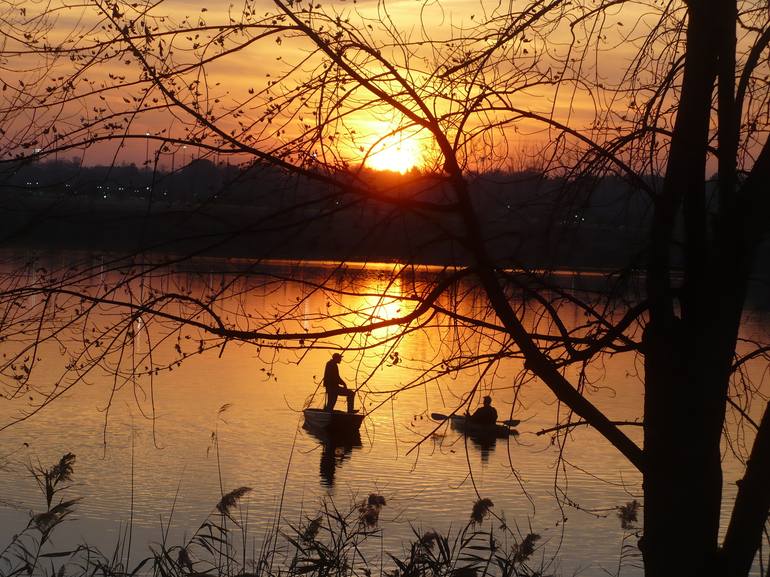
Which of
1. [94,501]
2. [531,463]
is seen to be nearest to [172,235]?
[94,501]

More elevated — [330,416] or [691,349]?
[691,349]

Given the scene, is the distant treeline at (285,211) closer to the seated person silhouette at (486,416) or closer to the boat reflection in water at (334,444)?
the boat reflection in water at (334,444)

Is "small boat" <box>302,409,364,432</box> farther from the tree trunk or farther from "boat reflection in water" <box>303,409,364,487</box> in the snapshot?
the tree trunk

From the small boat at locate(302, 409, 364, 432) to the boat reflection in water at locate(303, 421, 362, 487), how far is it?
0.11m

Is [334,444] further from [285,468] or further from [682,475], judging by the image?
[682,475]

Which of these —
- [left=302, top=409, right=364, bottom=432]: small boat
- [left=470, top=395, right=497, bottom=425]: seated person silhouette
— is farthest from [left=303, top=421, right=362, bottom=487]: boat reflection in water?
[left=470, top=395, right=497, bottom=425]: seated person silhouette

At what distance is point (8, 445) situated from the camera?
2614cm

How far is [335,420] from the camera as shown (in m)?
30.7

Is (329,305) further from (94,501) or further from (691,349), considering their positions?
(94,501)

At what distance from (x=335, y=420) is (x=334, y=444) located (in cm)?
76

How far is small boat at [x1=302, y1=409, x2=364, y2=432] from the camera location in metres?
30.6

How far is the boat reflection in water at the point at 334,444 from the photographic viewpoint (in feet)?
96.2

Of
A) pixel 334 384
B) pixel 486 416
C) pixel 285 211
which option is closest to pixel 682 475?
pixel 285 211

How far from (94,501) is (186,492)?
2094 millimetres
